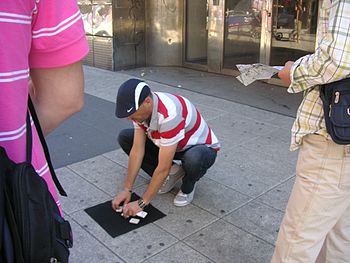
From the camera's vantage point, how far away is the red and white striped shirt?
2.91 meters

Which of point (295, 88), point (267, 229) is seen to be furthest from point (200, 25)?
point (295, 88)

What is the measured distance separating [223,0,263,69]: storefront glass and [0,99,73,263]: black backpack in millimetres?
6617

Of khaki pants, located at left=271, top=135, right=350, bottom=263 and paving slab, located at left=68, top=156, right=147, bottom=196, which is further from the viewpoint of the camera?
paving slab, located at left=68, top=156, right=147, bottom=196

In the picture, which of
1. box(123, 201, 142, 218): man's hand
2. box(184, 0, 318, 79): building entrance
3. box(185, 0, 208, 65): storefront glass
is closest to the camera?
box(123, 201, 142, 218): man's hand

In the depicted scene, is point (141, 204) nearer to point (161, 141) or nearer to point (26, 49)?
point (161, 141)

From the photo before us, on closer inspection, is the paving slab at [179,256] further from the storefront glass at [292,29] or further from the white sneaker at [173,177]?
the storefront glass at [292,29]

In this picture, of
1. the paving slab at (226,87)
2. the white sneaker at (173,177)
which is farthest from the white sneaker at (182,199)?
the paving slab at (226,87)

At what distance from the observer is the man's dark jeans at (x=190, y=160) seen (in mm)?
3096

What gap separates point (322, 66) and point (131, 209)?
185cm

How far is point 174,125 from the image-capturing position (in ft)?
9.63

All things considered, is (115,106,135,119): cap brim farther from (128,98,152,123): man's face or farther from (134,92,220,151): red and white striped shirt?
(134,92,220,151): red and white striped shirt

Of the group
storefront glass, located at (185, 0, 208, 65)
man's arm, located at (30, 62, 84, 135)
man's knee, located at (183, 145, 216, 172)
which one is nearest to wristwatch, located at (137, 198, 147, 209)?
man's knee, located at (183, 145, 216, 172)

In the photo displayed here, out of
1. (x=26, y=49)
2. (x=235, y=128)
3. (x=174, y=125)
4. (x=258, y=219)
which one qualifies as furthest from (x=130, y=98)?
(x=235, y=128)

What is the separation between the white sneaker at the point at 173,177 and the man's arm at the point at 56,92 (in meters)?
2.10
